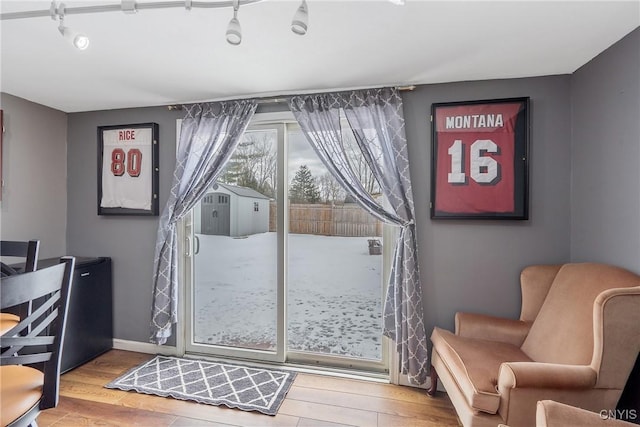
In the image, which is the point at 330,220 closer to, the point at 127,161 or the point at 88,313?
the point at 127,161

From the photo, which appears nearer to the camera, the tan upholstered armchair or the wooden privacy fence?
the tan upholstered armchair

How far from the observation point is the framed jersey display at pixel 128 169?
2779 mm

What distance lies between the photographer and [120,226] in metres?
2.89

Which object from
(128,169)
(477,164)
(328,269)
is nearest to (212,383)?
(328,269)

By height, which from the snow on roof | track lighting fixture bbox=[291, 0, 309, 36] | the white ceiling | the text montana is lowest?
the snow on roof

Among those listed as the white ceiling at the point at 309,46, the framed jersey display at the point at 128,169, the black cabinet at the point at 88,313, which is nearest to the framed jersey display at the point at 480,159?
the white ceiling at the point at 309,46

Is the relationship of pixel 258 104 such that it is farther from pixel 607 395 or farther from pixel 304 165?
pixel 607 395

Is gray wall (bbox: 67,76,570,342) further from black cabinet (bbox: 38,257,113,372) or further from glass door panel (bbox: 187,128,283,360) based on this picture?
black cabinet (bbox: 38,257,113,372)

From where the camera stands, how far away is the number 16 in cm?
218

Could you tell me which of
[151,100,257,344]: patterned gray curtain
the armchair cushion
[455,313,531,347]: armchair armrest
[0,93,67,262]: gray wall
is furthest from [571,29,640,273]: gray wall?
[0,93,67,262]: gray wall

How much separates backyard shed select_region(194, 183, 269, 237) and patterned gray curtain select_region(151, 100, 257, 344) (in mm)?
192

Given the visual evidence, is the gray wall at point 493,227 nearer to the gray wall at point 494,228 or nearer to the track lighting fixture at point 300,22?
the gray wall at point 494,228

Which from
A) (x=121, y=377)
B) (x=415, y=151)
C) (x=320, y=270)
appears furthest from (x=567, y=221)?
(x=121, y=377)

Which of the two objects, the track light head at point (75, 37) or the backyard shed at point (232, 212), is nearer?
the track light head at point (75, 37)
